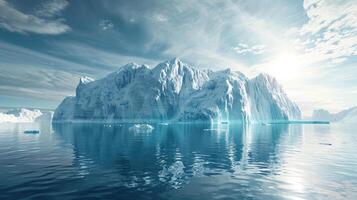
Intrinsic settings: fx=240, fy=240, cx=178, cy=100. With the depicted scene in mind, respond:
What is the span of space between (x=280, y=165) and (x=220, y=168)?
7.64 metres

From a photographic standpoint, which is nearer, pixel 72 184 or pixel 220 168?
pixel 72 184

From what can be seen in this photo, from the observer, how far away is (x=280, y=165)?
28078 millimetres

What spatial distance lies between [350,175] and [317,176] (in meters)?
3.85

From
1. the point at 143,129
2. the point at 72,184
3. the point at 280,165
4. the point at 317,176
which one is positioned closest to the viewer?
the point at 72,184

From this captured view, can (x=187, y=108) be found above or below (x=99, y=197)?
above

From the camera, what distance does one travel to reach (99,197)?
52.3 ft

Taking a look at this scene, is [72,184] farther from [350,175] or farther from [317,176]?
[350,175]

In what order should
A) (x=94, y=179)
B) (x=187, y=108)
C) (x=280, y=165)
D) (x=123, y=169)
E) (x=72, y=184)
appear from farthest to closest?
1. (x=187, y=108)
2. (x=280, y=165)
3. (x=123, y=169)
4. (x=94, y=179)
5. (x=72, y=184)

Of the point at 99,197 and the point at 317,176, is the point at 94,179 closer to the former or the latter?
the point at 99,197

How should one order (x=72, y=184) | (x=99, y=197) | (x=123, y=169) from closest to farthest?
(x=99, y=197) → (x=72, y=184) → (x=123, y=169)

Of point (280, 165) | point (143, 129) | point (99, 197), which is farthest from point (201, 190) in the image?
point (143, 129)

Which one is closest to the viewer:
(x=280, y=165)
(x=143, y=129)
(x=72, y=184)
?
(x=72, y=184)

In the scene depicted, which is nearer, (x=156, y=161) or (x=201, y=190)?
(x=201, y=190)

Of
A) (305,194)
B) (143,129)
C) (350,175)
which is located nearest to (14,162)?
(305,194)
